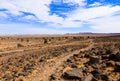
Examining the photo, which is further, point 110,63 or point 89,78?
point 110,63

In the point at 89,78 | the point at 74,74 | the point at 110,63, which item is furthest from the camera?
the point at 110,63

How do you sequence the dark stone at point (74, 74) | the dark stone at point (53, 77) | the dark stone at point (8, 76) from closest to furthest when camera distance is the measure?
1. the dark stone at point (74, 74)
2. the dark stone at point (53, 77)
3. the dark stone at point (8, 76)

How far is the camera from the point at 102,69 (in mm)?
18422

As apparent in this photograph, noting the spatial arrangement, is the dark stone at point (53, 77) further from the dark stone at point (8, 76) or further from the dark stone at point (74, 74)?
the dark stone at point (8, 76)

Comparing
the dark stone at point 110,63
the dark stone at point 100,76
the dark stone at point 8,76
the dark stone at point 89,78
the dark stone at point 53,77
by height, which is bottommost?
the dark stone at point 8,76

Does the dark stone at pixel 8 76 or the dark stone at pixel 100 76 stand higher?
the dark stone at pixel 100 76

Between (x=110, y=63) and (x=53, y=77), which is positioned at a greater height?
(x=110, y=63)

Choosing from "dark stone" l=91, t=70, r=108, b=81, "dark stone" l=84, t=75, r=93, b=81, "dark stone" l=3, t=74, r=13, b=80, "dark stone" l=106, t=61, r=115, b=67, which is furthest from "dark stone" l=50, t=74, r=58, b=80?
"dark stone" l=106, t=61, r=115, b=67

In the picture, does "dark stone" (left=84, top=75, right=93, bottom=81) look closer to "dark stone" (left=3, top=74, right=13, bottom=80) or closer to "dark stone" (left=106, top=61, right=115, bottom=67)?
"dark stone" (left=106, top=61, right=115, bottom=67)

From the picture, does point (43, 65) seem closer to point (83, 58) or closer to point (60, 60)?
point (60, 60)

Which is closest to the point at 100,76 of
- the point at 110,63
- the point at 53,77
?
the point at 110,63

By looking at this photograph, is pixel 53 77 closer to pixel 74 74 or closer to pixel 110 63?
pixel 74 74

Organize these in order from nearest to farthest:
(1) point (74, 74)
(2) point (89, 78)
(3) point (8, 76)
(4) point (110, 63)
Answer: (2) point (89, 78)
(1) point (74, 74)
(3) point (8, 76)
(4) point (110, 63)

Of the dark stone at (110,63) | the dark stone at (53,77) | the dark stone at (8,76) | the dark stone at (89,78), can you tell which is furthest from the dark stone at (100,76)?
the dark stone at (8,76)
